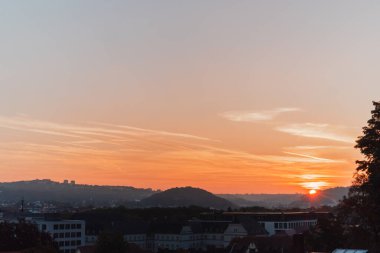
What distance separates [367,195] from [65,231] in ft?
311

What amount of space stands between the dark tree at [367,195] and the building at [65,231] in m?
89.1

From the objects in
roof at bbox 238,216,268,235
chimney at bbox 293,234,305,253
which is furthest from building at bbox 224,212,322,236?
chimney at bbox 293,234,305,253

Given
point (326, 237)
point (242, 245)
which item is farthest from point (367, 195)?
point (242, 245)

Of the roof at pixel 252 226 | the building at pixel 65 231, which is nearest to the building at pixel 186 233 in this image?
the roof at pixel 252 226

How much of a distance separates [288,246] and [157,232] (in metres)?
60.0

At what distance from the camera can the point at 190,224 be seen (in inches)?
5812

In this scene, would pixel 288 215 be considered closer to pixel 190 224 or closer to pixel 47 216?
pixel 190 224

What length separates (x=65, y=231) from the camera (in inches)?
4879

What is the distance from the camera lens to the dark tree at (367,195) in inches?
1533

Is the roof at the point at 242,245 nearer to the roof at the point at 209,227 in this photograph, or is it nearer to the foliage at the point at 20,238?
the foliage at the point at 20,238

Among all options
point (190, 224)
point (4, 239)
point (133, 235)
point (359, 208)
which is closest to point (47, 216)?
point (133, 235)

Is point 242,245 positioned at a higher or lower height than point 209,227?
lower

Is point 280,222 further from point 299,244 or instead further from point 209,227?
point 299,244

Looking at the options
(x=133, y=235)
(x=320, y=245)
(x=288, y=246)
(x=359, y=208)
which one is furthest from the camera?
(x=133, y=235)
